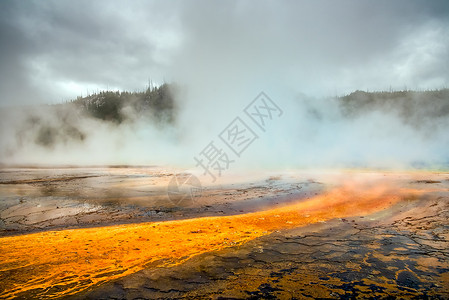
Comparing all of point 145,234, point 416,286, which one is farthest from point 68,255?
point 416,286

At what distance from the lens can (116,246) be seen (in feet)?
11.9

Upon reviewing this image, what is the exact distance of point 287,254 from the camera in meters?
3.30

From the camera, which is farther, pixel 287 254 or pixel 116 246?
pixel 116 246

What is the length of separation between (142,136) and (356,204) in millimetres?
32554

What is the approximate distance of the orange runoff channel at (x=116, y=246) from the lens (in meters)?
2.67

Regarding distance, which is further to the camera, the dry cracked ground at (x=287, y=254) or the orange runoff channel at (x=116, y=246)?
the orange runoff channel at (x=116, y=246)

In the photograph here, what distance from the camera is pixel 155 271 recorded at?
2.87 meters

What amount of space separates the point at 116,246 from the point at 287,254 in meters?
2.47

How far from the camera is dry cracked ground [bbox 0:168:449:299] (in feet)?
8.03

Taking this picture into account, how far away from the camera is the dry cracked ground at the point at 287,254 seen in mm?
2447

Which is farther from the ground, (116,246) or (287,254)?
(116,246)

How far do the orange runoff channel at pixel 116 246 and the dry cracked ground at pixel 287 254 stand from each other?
158mm

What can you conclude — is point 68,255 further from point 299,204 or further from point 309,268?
point 299,204

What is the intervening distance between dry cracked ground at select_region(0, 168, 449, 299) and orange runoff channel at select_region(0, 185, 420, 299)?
16 centimetres
